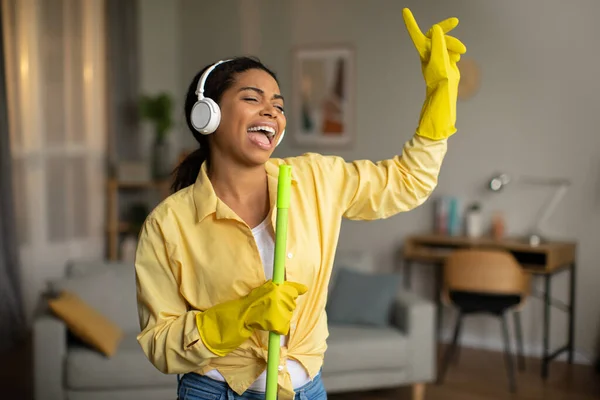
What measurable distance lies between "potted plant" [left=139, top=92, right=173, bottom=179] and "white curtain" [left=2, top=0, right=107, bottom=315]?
1.12 feet

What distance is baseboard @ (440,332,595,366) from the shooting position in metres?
4.73

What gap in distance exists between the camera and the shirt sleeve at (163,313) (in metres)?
1.37

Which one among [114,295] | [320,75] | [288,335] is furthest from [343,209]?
[320,75]

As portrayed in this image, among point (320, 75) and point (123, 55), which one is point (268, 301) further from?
point (123, 55)

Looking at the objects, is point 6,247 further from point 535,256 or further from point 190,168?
point 190,168

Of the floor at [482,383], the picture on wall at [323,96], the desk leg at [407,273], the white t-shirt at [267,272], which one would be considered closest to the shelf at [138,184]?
the picture on wall at [323,96]

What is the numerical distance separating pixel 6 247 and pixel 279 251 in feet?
12.9

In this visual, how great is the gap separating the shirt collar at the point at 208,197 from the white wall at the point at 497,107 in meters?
3.61

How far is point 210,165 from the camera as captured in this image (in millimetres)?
1572

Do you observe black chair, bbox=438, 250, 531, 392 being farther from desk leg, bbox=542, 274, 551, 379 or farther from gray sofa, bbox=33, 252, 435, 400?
gray sofa, bbox=33, 252, 435, 400

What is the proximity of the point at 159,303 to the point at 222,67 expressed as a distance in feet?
1.57

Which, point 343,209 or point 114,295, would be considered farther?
point 114,295

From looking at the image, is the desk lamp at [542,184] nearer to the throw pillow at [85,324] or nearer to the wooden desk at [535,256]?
the wooden desk at [535,256]

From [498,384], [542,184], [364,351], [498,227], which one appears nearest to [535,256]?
[498,227]
